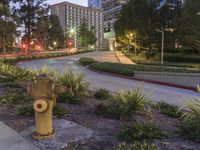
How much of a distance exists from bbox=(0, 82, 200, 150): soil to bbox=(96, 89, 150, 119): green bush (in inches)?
8.0

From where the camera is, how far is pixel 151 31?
42.2 metres

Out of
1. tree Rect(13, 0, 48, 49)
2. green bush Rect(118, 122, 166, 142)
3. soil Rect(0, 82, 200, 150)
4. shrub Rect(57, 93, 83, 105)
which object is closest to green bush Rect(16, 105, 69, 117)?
soil Rect(0, 82, 200, 150)

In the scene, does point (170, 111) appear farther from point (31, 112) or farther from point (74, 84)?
point (31, 112)

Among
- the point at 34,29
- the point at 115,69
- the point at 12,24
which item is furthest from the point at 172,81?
the point at 34,29

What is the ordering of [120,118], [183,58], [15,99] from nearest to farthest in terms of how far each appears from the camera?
[120,118] < [15,99] < [183,58]

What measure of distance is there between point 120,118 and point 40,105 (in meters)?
2.03

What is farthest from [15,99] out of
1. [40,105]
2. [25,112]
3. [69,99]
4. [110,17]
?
[110,17]

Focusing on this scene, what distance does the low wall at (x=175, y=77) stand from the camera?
18.2m

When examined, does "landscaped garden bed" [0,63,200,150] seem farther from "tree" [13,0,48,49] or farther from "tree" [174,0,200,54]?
"tree" [13,0,48,49]

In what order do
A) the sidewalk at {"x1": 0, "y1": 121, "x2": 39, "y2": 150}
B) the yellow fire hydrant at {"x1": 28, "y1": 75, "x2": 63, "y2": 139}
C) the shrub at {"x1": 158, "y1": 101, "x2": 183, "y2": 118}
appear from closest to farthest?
the sidewalk at {"x1": 0, "y1": 121, "x2": 39, "y2": 150}
the yellow fire hydrant at {"x1": 28, "y1": 75, "x2": 63, "y2": 139}
the shrub at {"x1": 158, "y1": 101, "x2": 183, "y2": 118}

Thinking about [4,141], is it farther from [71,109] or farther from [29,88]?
[71,109]

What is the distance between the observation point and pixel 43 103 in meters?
5.38

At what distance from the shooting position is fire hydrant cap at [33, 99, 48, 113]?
17.6 feet

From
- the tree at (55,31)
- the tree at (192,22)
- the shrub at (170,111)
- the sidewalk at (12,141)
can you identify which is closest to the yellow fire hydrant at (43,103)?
the sidewalk at (12,141)
